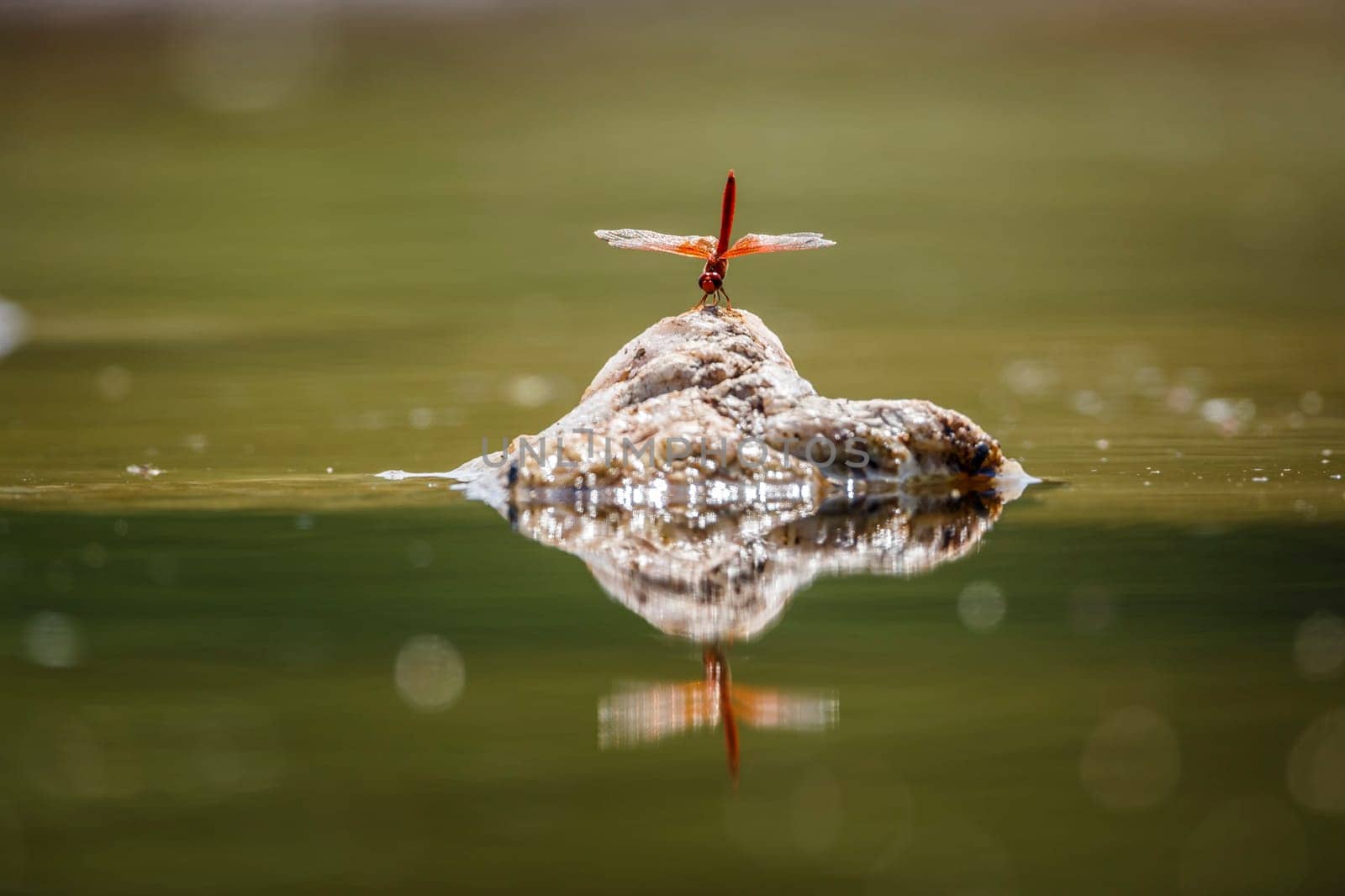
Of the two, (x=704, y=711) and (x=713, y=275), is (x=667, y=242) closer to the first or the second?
(x=713, y=275)

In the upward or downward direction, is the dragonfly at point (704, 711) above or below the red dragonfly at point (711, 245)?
below

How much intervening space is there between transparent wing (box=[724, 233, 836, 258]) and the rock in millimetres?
297

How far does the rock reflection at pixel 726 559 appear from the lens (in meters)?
3.68

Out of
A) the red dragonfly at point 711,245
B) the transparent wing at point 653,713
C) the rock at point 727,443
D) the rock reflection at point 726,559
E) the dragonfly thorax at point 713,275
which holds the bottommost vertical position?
the transparent wing at point 653,713

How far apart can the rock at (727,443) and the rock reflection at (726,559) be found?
0.34 feet

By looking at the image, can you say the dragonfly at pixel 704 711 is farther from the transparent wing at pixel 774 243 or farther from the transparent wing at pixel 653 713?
the transparent wing at pixel 774 243

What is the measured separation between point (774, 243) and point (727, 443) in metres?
0.93

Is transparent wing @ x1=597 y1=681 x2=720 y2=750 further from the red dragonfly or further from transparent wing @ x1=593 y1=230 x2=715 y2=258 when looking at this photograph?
transparent wing @ x1=593 y1=230 x2=715 y2=258

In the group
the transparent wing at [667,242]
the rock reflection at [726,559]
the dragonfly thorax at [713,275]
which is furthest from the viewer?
the transparent wing at [667,242]

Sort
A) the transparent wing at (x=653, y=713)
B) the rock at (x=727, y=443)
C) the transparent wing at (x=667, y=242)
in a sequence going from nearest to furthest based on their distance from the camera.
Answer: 1. the transparent wing at (x=653, y=713)
2. the rock at (x=727, y=443)
3. the transparent wing at (x=667, y=242)

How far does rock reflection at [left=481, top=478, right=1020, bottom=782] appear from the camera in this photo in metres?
3.68

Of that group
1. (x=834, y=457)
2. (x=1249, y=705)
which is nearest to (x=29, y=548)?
(x=834, y=457)

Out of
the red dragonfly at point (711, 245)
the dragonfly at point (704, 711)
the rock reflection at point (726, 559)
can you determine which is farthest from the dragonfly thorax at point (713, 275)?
the dragonfly at point (704, 711)

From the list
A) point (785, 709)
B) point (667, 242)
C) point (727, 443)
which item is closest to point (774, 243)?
point (667, 242)
